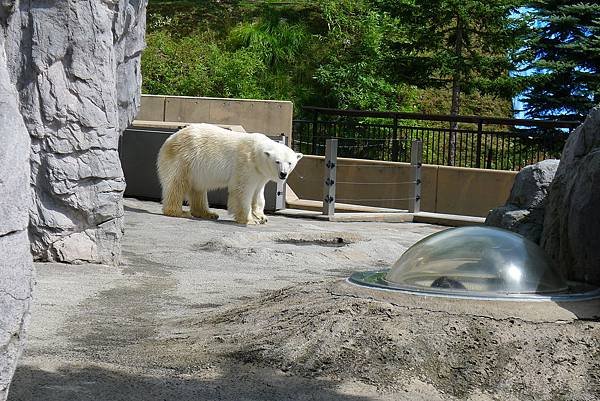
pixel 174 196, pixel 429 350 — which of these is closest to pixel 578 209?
pixel 429 350

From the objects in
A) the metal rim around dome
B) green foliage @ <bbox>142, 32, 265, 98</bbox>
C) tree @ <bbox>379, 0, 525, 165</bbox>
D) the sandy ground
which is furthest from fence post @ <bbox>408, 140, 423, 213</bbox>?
the metal rim around dome

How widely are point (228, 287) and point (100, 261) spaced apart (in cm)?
166

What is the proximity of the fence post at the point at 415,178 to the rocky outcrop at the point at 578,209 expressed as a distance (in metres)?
9.63

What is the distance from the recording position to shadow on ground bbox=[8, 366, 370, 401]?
5.33m

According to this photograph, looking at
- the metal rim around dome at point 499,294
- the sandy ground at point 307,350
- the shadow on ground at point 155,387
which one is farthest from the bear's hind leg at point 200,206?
the shadow on ground at point 155,387

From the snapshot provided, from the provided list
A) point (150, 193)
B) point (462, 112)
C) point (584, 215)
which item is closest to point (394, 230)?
point (150, 193)

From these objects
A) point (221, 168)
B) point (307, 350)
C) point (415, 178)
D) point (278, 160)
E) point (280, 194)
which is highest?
point (278, 160)

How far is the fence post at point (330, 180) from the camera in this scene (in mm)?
17047

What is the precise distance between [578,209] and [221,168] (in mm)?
8532

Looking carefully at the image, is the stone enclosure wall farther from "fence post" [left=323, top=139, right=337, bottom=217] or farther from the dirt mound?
"fence post" [left=323, top=139, right=337, bottom=217]

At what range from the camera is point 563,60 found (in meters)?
25.0

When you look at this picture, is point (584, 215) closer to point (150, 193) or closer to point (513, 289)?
point (513, 289)

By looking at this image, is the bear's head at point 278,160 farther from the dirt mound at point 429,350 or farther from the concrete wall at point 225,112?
the dirt mound at point 429,350

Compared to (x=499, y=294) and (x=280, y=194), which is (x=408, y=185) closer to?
(x=280, y=194)
